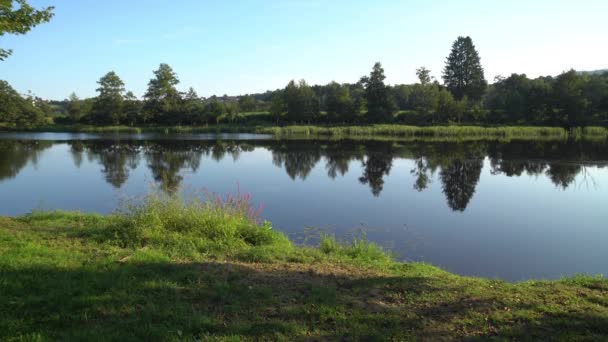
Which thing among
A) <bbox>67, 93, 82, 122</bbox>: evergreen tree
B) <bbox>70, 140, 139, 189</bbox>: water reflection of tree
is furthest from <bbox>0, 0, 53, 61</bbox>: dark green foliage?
<bbox>67, 93, 82, 122</bbox>: evergreen tree

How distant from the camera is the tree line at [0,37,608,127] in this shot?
211 feet

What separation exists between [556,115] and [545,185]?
52424 mm

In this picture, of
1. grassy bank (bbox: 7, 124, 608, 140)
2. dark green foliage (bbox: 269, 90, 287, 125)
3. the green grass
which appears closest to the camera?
the green grass

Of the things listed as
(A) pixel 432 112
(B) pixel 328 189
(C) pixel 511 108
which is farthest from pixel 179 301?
(C) pixel 511 108

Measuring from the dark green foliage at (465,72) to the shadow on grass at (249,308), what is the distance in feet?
276

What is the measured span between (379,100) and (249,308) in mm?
66980

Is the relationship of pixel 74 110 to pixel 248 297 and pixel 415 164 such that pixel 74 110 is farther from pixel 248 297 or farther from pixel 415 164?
pixel 248 297

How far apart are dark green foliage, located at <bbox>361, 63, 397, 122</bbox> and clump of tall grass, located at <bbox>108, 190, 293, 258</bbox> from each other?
61.2 m

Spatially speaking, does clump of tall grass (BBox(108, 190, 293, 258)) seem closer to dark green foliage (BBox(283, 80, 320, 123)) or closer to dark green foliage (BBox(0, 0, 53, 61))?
dark green foliage (BBox(0, 0, 53, 61))

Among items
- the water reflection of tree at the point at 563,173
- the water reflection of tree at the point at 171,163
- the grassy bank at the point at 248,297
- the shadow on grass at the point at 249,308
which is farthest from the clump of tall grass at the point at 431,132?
the shadow on grass at the point at 249,308

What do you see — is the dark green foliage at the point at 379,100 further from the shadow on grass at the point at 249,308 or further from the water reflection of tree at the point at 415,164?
the shadow on grass at the point at 249,308

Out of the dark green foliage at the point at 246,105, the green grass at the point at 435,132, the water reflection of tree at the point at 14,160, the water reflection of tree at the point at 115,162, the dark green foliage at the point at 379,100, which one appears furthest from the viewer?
the dark green foliage at the point at 246,105

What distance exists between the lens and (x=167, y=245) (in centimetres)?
745

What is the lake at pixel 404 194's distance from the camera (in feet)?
34.0
